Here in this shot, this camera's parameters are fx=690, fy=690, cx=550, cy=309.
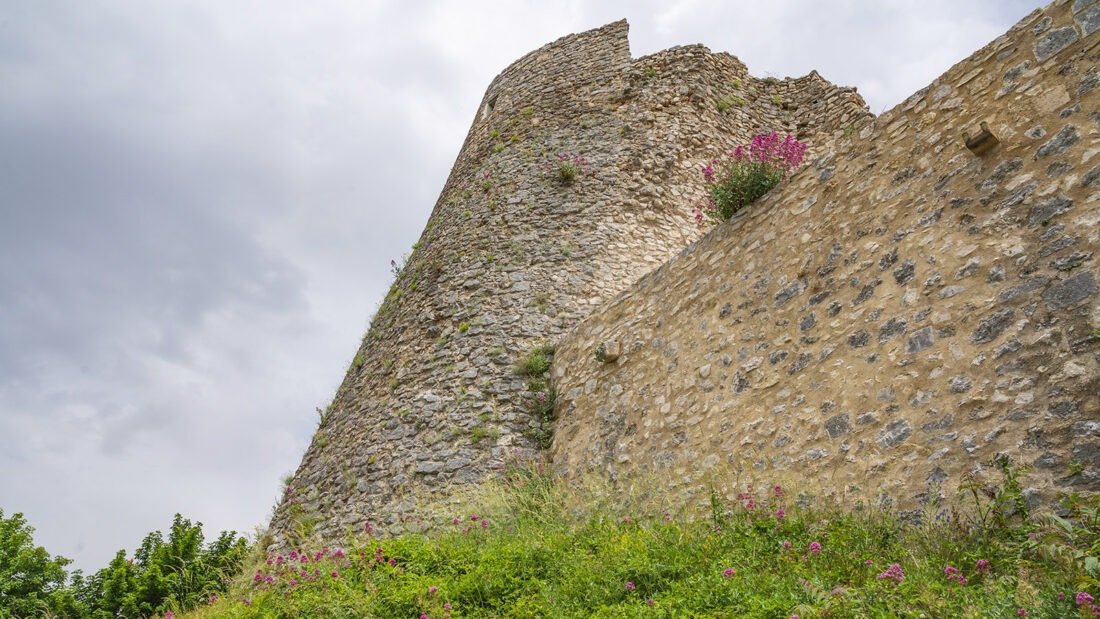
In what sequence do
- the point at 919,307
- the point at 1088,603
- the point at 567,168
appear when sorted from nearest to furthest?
the point at 1088,603
the point at 919,307
the point at 567,168

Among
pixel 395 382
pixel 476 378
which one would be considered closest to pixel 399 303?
pixel 395 382

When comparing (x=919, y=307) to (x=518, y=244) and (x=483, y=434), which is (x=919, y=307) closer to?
(x=483, y=434)

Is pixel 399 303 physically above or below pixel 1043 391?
above

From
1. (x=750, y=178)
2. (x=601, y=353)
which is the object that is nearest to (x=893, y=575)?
(x=750, y=178)

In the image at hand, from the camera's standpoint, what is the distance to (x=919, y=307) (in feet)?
14.3

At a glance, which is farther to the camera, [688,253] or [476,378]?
[476,378]

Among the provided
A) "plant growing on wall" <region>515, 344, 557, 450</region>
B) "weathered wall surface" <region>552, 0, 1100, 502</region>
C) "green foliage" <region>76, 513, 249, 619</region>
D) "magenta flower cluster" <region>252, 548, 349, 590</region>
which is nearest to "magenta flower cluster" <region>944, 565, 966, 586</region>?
"weathered wall surface" <region>552, 0, 1100, 502</region>

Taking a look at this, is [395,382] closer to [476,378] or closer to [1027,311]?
[476,378]

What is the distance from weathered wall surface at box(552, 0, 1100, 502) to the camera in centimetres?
359

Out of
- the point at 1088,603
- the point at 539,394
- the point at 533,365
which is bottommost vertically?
the point at 1088,603

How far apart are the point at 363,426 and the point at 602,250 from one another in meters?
3.91

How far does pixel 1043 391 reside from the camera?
348cm

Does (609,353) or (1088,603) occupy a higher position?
(609,353)

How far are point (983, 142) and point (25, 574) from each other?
19.4m
